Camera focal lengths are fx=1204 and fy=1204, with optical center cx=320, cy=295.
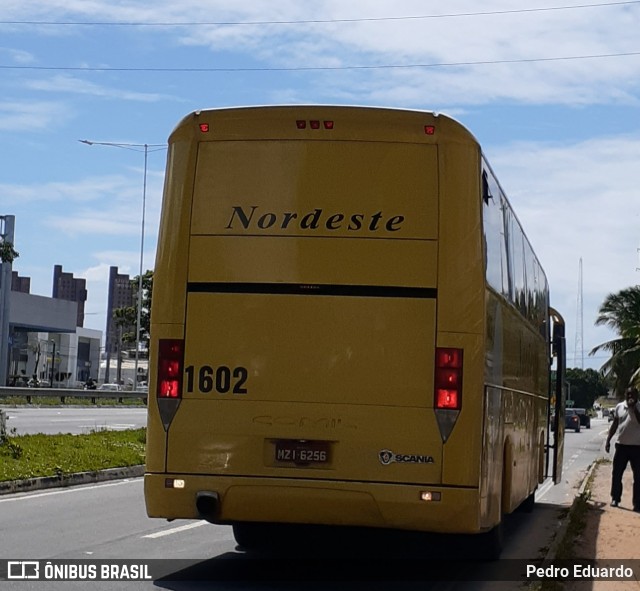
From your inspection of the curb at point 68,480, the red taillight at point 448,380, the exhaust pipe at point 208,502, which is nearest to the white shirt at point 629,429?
the curb at point 68,480

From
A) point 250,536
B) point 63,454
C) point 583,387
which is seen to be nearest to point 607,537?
point 250,536

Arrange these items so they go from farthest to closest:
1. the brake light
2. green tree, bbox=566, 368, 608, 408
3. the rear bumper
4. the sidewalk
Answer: green tree, bbox=566, 368, 608, 408, the sidewalk, the brake light, the rear bumper

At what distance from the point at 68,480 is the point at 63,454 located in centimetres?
214

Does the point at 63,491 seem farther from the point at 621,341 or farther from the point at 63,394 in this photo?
the point at 621,341

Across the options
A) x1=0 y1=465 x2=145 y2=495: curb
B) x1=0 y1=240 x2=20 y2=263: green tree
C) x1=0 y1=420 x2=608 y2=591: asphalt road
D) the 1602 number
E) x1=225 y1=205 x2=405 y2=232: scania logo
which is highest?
x1=0 y1=240 x2=20 y2=263: green tree

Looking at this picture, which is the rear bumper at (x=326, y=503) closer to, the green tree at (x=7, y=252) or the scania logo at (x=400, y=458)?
the scania logo at (x=400, y=458)

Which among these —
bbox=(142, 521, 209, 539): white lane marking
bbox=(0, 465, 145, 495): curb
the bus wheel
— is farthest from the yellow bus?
bbox=(0, 465, 145, 495): curb

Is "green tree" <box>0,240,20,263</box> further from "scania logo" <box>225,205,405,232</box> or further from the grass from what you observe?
"scania logo" <box>225,205,405,232</box>

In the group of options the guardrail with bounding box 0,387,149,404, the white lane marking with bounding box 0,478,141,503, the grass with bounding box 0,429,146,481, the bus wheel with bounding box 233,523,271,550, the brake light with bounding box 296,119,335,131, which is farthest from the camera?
the guardrail with bounding box 0,387,149,404

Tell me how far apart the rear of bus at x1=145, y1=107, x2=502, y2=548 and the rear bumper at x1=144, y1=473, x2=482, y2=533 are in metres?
0.01

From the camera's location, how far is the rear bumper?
9.02m

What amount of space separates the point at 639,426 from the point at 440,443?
9736 millimetres

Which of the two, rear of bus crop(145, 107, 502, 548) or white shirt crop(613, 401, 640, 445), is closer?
rear of bus crop(145, 107, 502, 548)

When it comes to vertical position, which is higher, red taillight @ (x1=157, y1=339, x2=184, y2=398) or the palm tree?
the palm tree
